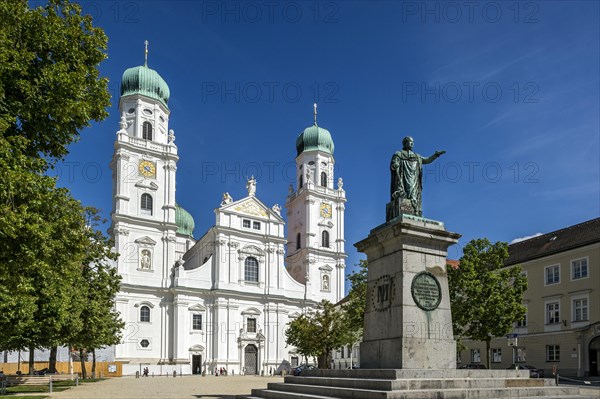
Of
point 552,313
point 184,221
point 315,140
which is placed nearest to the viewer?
point 552,313

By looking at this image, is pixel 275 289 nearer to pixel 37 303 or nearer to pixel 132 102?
pixel 132 102

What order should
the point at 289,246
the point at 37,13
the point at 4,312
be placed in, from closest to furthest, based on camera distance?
the point at 37,13 → the point at 4,312 → the point at 289,246

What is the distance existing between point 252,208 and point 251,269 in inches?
278

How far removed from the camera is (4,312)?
18.1 m

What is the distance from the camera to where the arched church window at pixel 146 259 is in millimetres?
55228

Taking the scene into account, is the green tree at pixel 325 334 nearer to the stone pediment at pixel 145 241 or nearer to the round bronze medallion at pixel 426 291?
the stone pediment at pixel 145 241

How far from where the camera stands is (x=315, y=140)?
236 ft

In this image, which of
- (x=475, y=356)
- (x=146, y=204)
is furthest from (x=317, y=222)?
(x=475, y=356)

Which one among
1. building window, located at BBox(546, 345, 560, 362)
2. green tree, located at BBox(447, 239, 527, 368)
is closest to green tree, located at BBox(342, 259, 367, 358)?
green tree, located at BBox(447, 239, 527, 368)

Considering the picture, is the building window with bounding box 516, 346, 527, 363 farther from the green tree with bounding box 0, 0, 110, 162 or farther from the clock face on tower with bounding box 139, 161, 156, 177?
the clock face on tower with bounding box 139, 161, 156, 177

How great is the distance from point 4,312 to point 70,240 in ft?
22.5

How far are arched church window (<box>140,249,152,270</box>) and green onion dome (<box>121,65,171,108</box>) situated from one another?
1748cm

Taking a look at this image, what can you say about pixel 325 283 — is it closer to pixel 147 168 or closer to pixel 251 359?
pixel 251 359

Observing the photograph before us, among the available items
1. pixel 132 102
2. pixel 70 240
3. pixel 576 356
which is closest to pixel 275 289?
pixel 132 102
